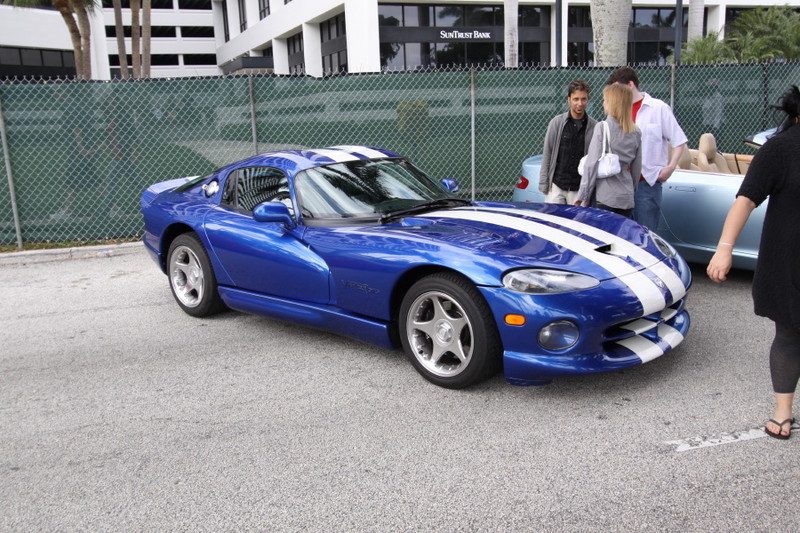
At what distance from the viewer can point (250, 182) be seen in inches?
216

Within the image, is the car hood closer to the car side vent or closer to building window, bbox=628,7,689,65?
the car side vent

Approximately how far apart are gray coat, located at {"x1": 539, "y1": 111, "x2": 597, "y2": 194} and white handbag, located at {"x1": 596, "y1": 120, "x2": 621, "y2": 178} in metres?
0.45

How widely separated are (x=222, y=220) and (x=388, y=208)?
52.4 inches

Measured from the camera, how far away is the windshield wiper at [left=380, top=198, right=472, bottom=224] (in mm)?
4793

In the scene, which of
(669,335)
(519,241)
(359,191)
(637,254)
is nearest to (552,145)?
(359,191)

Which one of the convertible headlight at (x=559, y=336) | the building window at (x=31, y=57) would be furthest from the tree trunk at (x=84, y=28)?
the building window at (x=31, y=57)

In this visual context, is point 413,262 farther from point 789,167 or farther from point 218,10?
point 218,10

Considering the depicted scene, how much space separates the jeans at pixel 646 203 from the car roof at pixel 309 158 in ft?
6.76

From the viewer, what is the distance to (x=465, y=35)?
1323 inches

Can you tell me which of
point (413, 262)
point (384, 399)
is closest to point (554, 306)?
point (413, 262)

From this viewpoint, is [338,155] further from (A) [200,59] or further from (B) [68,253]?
(A) [200,59]

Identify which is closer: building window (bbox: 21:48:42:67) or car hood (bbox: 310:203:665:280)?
car hood (bbox: 310:203:665:280)

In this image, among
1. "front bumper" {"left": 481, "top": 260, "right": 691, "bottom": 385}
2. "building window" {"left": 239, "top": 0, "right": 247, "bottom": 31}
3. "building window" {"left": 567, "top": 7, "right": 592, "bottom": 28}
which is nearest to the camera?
"front bumper" {"left": 481, "top": 260, "right": 691, "bottom": 385}

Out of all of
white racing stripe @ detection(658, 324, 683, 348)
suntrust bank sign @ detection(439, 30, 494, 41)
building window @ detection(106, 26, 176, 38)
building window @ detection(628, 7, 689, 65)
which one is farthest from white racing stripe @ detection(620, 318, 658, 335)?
building window @ detection(106, 26, 176, 38)
